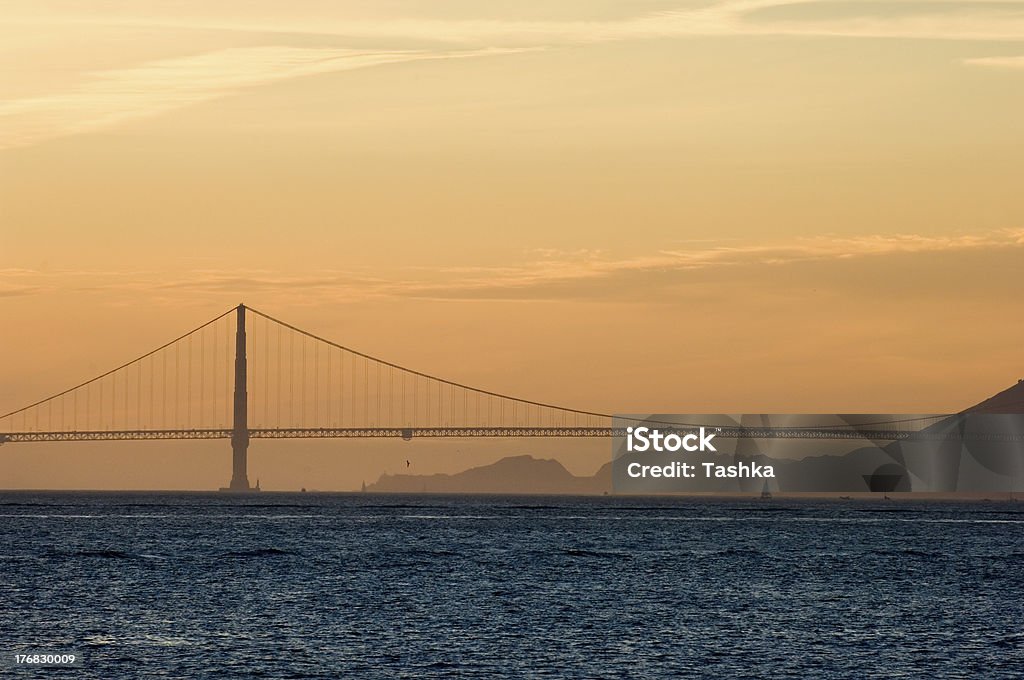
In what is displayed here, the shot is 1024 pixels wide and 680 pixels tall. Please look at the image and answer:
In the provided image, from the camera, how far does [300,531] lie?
348 feet

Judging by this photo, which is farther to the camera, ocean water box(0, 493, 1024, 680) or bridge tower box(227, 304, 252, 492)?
bridge tower box(227, 304, 252, 492)

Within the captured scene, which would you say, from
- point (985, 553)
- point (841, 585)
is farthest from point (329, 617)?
point (985, 553)

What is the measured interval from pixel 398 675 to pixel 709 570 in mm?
34386

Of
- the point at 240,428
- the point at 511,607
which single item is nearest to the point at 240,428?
the point at 240,428

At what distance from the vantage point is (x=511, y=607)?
1918 inches

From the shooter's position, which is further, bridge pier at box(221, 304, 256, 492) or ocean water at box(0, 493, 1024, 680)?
bridge pier at box(221, 304, 256, 492)

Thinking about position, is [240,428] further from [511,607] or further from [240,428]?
[511,607]

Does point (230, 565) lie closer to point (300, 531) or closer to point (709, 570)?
point (709, 570)

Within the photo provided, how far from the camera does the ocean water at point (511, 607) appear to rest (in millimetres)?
36438

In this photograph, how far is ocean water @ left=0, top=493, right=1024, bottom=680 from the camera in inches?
1435

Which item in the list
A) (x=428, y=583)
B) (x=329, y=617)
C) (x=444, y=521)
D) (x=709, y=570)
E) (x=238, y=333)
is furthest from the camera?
(x=238, y=333)

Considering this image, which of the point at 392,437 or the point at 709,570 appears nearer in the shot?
the point at 709,570

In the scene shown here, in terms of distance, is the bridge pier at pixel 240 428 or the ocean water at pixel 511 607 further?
the bridge pier at pixel 240 428

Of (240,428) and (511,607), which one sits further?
(240,428)
